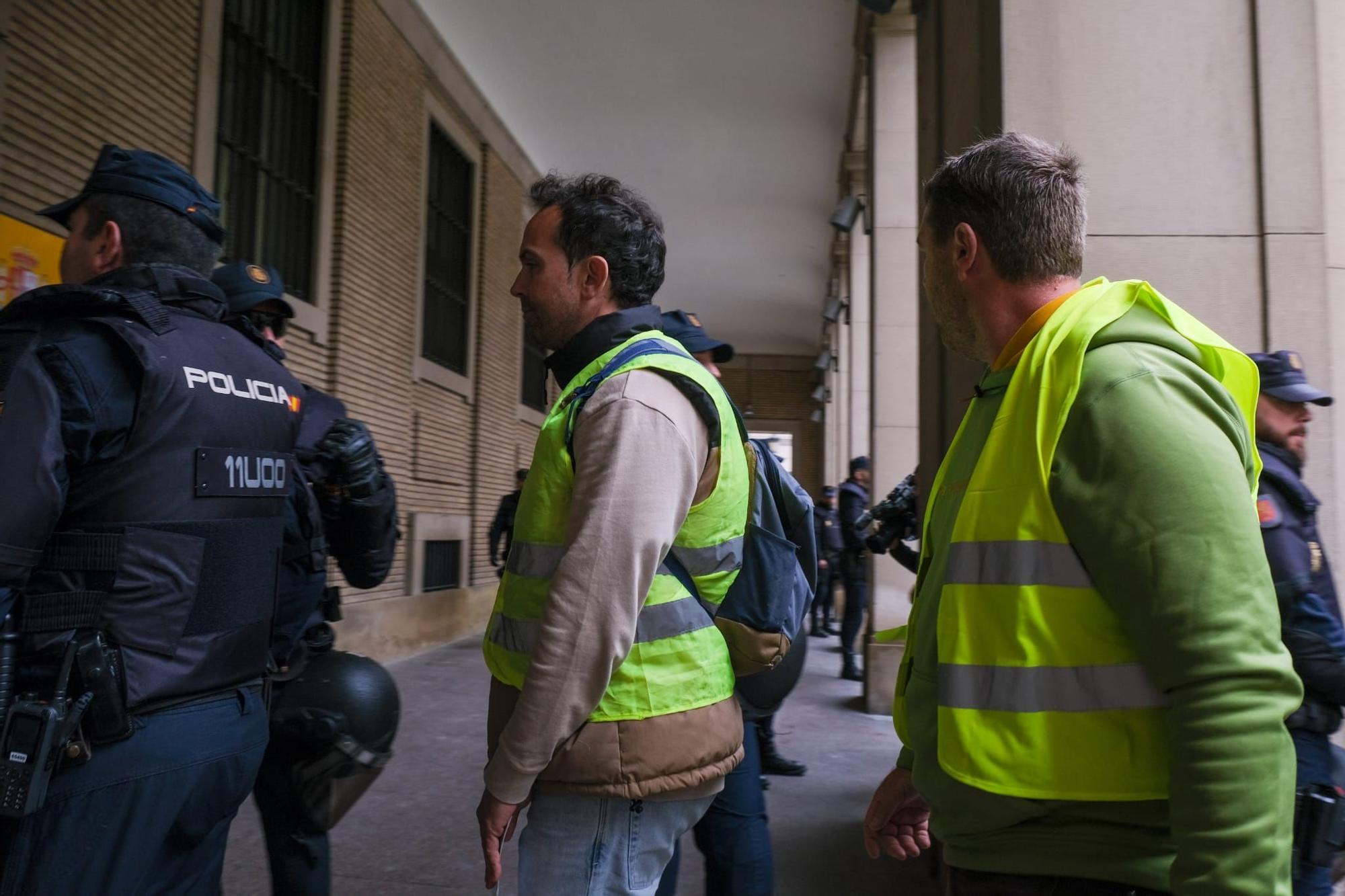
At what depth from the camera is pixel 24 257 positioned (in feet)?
15.4

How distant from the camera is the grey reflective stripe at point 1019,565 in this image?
1183 millimetres

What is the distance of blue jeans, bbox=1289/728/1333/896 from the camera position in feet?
7.70

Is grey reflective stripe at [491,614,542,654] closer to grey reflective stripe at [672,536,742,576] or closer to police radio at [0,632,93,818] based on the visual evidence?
grey reflective stripe at [672,536,742,576]

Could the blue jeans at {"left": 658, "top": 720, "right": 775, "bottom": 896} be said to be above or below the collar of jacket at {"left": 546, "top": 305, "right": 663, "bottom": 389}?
below

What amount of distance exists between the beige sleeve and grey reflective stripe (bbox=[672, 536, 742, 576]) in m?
0.14

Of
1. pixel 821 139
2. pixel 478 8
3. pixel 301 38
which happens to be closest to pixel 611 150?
pixel 821 139

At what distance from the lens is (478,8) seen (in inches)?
388

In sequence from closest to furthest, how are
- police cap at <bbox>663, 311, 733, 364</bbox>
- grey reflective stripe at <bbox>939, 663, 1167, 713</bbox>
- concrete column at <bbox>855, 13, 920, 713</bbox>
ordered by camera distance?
grey reflective stripe at <bbox>939, 663, 1167, 713</bbox> → police cap at <bbox>663, 311, 733, 364</bbox> → concrete column at <bbox>855, 13, 920, 713</bbox>

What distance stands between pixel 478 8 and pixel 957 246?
9.66m

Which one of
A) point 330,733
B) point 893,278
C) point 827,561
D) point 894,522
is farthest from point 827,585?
point 330,733

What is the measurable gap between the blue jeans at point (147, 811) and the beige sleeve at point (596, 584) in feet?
2.29

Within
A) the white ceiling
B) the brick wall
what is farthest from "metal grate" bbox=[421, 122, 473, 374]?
the brick wall

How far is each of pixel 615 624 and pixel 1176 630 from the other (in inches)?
32.2

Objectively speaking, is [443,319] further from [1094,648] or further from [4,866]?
[1094,648]
